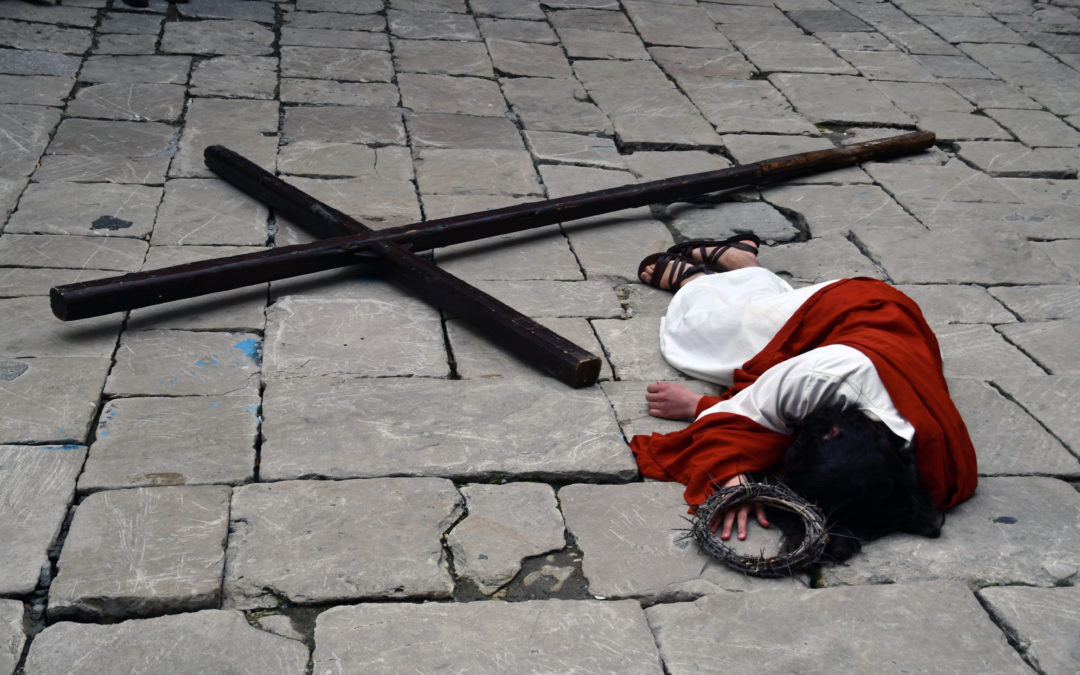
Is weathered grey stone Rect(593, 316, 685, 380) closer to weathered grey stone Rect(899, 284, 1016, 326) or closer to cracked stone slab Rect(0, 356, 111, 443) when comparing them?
weathered grey stone Rect(899, 284, 1016, 326)

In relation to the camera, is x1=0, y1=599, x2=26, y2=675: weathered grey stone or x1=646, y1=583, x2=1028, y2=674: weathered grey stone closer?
x1=0, y1=599, x2=26, y2=675: weathered grey stone

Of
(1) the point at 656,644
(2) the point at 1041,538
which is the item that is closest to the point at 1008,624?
(2) the point at 1041,538

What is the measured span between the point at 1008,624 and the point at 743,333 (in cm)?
119

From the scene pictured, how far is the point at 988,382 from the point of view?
339cm

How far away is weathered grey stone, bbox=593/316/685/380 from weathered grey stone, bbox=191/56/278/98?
2581mm

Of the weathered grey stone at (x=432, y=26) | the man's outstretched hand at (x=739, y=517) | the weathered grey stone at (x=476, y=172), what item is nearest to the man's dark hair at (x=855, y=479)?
the man's outstretched hand at (x=739, y=517)

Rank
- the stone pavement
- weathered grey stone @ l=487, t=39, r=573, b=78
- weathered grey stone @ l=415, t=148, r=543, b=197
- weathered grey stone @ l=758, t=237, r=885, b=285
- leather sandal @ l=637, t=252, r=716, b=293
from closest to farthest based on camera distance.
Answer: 1. the stone pavement
2. leather sandal @ l=637, t=252, r=716, b=293
3. weathered grey stone @ l=758, t=237, r=885, b=285
4. weathered grey stone @ l=415, t=148, r=543, b=197
5. weathered grey stone @ l=487, t=39, r=573, b=78

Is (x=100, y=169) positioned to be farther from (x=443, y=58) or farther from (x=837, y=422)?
(x=837, y=422)

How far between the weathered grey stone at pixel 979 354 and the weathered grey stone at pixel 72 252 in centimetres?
290

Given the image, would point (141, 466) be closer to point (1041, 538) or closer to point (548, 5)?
point (1041, 538)

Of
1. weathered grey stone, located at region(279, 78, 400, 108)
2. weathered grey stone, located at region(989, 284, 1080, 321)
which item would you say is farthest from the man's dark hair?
weathered grey stone, located at region(279, 78, 400, 108)

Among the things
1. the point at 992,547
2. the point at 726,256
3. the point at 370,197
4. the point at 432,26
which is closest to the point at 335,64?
the point at 432,26

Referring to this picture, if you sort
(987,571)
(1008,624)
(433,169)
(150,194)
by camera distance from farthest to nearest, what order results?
(433,169)
(150,194)
(987,571)
(1008,624)

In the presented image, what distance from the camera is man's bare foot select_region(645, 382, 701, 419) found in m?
3.01
